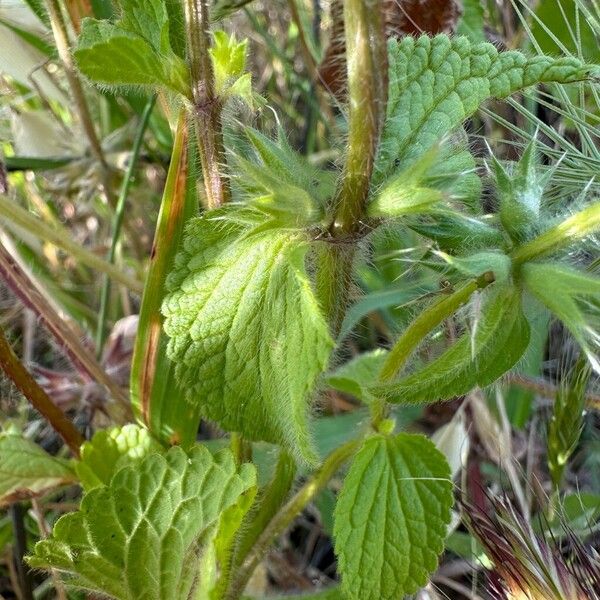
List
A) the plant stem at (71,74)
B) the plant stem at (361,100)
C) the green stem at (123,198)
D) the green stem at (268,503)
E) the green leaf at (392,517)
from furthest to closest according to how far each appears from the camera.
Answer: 1. the green stem at (123,198)
2. the plant stem at (71,74)
3. the green stem at (268,503)
4. the green leaf at (392,517)
5. the plant stem at (361,100)

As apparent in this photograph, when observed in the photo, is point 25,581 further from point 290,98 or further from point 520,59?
point 290,98

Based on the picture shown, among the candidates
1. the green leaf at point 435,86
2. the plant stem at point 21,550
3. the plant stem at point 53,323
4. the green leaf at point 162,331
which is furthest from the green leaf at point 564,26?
the plant stem at point 21,550

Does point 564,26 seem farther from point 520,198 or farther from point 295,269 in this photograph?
point 295,269

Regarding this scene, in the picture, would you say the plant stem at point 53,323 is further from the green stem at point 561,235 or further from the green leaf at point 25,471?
the green stem at point 561,235

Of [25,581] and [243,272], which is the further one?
[25,581]

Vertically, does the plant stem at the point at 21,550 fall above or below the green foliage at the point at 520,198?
below

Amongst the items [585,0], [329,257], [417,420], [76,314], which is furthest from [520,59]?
[76,314]
